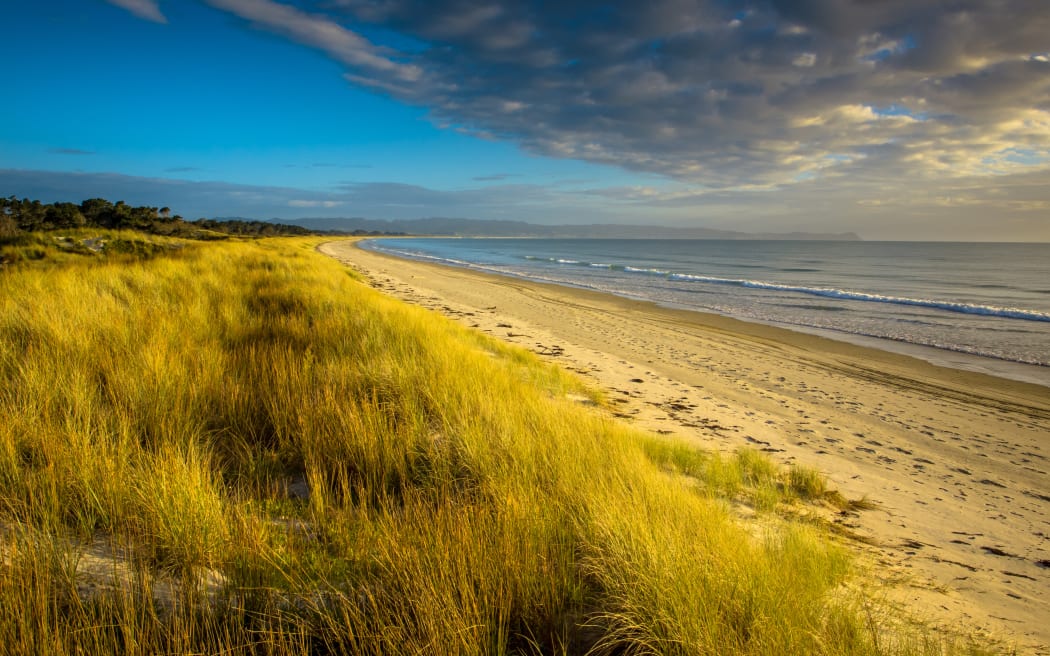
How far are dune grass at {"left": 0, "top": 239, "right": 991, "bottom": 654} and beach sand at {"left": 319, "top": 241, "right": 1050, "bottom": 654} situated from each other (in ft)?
2.79

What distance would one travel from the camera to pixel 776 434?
6.67 m

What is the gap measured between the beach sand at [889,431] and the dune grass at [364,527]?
33.5 inches

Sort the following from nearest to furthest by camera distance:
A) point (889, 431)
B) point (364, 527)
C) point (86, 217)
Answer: point (364, 527), point (889, 431), point (86, 217)

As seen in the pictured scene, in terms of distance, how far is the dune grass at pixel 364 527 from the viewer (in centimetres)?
186

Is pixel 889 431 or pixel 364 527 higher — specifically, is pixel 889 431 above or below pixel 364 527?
below

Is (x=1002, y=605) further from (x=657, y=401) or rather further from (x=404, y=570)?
(x=657, y=401)

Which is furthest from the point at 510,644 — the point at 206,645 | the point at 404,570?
the point at 206,645

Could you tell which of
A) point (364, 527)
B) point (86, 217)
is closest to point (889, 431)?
point (364, 527)

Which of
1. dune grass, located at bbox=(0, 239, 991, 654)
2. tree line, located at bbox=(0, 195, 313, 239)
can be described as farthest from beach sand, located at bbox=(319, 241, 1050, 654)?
tree line, located at bbox=(0, 195, 313, 239)

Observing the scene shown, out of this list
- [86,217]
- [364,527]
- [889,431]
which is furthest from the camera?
[86,217]

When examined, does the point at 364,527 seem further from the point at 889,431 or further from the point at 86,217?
the point at 86,217

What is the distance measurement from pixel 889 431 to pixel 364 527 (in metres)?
7.73

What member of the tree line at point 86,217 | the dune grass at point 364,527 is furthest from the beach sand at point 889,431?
the tree line at point 86,217

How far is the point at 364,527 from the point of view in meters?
2.46
